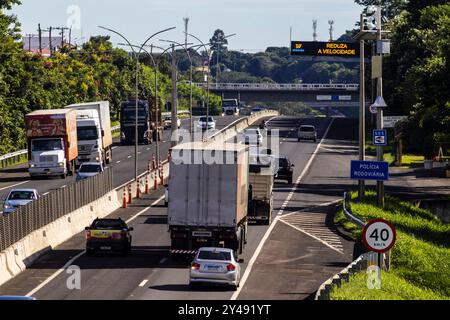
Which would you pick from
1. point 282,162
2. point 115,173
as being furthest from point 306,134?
point 282,162

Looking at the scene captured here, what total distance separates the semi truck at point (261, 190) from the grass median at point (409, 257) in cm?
380

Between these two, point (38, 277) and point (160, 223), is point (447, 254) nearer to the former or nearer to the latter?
point (160, 223)

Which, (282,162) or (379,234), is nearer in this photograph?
(379,234)

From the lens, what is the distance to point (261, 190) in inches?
2192

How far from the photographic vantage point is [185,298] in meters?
35.2

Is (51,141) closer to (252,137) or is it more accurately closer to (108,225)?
(252,137)

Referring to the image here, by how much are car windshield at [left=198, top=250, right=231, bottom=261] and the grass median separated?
15.7 ft

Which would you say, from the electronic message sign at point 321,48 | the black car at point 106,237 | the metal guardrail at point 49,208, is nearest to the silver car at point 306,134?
the electronic message sign at point 321,48

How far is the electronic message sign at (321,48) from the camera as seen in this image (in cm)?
13450

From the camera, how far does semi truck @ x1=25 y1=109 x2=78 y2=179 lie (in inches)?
3004

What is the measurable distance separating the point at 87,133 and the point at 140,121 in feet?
73.9

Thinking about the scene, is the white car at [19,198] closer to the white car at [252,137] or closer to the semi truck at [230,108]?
the white car at [252,137]

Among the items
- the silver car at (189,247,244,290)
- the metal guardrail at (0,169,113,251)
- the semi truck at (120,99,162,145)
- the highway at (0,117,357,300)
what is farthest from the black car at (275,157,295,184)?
the silver car at (189,247,244,290)
